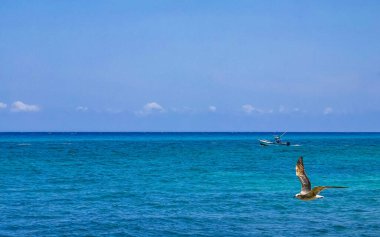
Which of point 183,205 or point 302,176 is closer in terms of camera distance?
point 302,176

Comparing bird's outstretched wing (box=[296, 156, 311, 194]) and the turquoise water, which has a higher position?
bird's outstretched wing (box=[296, 156, 311, 194])

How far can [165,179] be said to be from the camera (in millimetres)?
47281

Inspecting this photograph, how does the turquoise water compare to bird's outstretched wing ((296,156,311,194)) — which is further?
the turquoise water

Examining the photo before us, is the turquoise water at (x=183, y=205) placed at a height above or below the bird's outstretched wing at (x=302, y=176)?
below

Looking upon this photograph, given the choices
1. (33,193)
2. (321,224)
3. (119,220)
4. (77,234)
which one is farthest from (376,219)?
(33,193)

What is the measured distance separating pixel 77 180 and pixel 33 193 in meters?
8.71

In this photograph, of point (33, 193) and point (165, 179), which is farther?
point (165, 179)

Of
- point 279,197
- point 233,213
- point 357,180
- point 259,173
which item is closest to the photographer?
point 233,213

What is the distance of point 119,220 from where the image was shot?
1120 inches

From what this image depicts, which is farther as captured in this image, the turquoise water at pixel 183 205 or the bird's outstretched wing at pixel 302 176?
the turquoise water at pixel 183 205

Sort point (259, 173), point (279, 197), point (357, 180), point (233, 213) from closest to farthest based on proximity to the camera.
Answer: point (233, 213), point (279, 197), point (357, 180), point (259, 173)

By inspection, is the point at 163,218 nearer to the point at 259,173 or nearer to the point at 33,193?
the point at 33,193

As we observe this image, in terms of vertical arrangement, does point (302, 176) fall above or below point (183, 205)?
above

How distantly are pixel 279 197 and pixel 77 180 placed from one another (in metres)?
17.9
